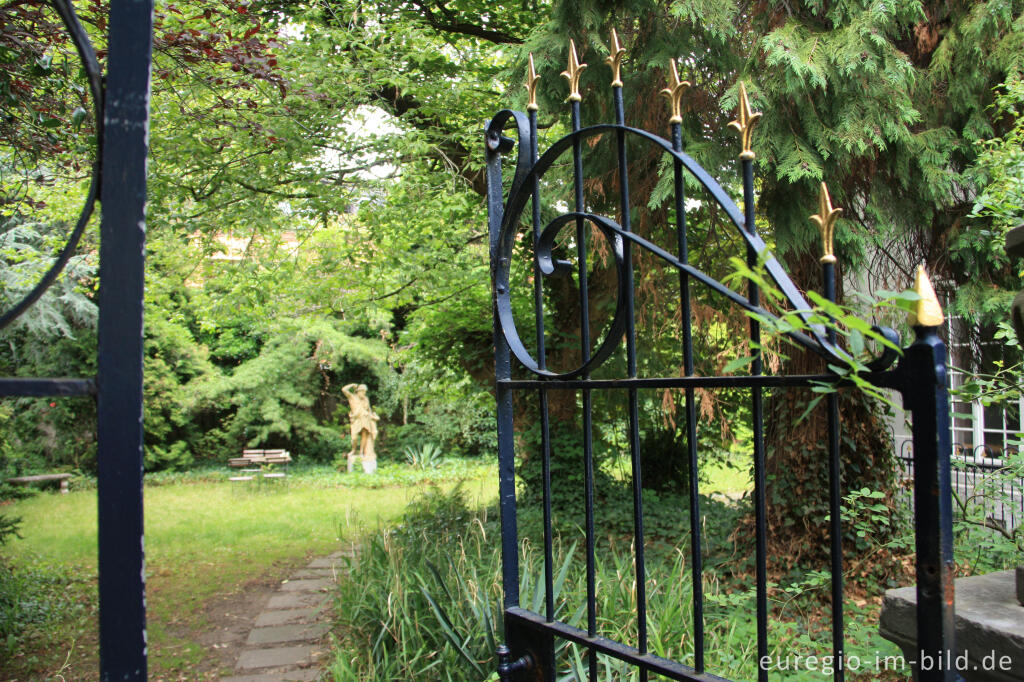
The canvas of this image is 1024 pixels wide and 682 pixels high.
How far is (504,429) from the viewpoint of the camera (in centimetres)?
178

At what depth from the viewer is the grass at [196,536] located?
16.2ft

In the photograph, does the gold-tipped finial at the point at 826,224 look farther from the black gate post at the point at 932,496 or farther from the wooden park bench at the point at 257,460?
the wooden park bench at the point at 257,460

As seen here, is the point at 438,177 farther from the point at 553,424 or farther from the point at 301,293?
the point at 553,424

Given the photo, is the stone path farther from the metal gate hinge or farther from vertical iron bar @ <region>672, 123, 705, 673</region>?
vertical iron bar @ <region>672, 123, 705, 673</region>

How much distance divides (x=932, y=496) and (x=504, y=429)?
1022 mm

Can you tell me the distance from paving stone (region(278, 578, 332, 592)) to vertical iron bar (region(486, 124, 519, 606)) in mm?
4797

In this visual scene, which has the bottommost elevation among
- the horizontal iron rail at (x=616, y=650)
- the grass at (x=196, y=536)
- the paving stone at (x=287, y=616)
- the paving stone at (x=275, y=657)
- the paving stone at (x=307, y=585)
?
the grass at (x=196, y=536)

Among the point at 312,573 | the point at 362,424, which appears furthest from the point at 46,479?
the point at 312,573

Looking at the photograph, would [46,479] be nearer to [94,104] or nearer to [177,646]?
[177,646]

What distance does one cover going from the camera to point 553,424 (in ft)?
23.5

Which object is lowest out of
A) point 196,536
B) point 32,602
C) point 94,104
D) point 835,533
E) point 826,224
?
point 196,536

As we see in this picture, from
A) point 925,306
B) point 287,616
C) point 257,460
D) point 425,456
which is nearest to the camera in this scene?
point 925,306

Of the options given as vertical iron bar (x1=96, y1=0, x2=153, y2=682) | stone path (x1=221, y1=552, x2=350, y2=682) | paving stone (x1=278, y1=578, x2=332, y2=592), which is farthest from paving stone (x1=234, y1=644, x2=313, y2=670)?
vertical iron bar (x1=96, y1=0, x2=153, y2=682)

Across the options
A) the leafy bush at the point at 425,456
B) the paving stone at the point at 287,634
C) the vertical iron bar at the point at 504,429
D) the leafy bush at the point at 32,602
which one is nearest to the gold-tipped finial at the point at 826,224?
the vertical iron bar at the point at 504,429
